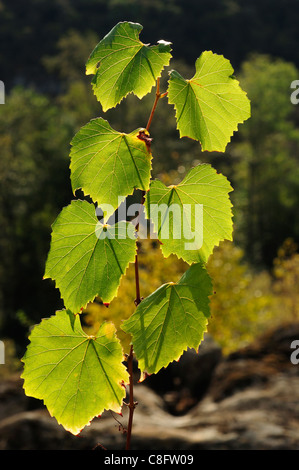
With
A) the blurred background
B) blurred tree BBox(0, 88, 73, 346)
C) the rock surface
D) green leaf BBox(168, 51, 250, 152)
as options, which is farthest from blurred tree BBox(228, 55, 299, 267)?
green leaf BBox(168, 51, 250, 152)

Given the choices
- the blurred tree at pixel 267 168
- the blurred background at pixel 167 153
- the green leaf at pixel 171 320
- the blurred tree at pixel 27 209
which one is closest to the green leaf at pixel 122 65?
the green leaf at pixel 171 320

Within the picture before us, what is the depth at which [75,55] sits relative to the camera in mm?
26203

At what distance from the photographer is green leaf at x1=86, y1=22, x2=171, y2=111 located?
0.74 meters

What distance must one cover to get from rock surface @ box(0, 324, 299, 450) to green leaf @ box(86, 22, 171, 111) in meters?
1.32

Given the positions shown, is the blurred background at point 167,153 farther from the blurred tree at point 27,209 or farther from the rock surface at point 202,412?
the rock surface at point 202,412

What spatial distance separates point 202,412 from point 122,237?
2937 mm

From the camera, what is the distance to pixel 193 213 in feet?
2.53

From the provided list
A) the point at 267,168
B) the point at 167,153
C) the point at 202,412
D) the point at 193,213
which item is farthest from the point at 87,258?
the point at 267,168

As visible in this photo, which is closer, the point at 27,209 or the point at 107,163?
the point at 107,163

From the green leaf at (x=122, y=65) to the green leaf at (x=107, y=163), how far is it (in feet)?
0.18

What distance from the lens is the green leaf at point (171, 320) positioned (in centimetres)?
73

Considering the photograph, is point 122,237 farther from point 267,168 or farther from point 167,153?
point 267,168

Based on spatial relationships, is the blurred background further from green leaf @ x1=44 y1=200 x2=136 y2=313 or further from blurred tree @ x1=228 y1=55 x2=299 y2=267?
green leaf @ x1=44 y1=200 x2=136 y2=313

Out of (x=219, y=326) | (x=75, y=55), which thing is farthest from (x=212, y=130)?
(x=75, y=55)
